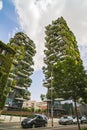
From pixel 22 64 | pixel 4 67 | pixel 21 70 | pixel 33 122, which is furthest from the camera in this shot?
pixel 22 64

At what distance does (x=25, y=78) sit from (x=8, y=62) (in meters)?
23.6

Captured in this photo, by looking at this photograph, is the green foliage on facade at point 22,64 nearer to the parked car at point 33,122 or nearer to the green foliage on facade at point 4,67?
the green foliage on facade at point 4,67

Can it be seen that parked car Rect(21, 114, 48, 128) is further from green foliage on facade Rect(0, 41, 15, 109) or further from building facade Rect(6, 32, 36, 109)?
building facade Rect(6, 32, 36, 109)

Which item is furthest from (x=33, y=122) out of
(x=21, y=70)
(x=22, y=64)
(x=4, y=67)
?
(x=22, y=64)

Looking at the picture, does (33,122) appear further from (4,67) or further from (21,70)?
(21,70)

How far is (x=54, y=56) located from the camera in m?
63.0

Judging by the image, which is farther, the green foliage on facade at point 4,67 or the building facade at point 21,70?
the building facade at point 21,70

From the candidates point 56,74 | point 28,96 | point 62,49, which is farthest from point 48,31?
point 56,74

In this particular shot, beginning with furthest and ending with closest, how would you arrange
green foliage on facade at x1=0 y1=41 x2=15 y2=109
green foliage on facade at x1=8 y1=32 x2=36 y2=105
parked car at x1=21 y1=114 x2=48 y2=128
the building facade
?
green foliage on facade at x1=8 y1=32 x2=36 y2=105 → the building facade → green foliage on facade at x1=0 y1=41 x2=15 y2=109 → parked car at x1=21 y1=114 x2=48 y2=128

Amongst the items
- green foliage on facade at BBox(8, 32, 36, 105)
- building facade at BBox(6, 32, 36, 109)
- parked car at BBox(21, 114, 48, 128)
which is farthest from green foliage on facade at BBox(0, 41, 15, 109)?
green foliage on facade at BBox(8, 32, 36, 105)

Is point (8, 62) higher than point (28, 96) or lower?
higher

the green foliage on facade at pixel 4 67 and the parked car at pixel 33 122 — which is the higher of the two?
the green foliage on facade at pixel 4 67

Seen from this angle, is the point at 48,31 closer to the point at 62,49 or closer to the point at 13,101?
the point at 62,49

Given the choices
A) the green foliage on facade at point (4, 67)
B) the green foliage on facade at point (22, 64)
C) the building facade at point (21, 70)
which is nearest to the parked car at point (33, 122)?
the green foliage on facade at point (4, 67)
